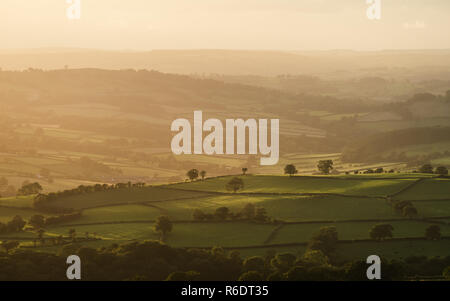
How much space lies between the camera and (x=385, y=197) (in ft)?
289

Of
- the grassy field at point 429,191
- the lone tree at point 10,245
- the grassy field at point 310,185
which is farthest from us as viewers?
the grassy field at point 310,185

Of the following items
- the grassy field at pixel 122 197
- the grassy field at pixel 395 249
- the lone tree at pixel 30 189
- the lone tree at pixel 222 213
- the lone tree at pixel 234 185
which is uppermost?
the lone tree at pixel 30 189

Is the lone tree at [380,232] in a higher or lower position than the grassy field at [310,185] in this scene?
lower

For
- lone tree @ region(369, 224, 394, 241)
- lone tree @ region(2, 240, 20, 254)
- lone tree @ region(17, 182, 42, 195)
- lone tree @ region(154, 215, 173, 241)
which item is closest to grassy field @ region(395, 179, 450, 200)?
lone tree @ region(369, 224, 394, 241)

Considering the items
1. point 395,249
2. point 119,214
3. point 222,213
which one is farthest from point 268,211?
point 395,249

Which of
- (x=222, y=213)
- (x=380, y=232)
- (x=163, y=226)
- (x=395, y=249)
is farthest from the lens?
(x=222, y=213)

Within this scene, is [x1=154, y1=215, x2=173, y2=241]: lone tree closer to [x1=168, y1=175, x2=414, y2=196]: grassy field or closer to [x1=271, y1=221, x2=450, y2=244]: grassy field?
[x1=271, y1=221, x2=450, y2=244]: grassy field

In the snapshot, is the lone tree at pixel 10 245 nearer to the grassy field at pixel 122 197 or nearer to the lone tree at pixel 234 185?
the grassy field at pixel 122 197

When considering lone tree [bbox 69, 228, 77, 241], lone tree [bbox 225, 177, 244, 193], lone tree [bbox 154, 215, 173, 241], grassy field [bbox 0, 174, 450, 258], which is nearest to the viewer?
grassy field [bbox 0, 174, 450, 258]

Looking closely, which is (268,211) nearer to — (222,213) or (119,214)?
(222,213)

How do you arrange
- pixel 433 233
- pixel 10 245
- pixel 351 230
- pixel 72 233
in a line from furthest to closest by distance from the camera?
1. pixel 351 230
2. pixel 72 233
3. pixel 433 233
4. pixel 10 245

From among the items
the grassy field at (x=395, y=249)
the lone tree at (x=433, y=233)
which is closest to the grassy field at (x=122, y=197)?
the grassy field at (x=395, y=249)
